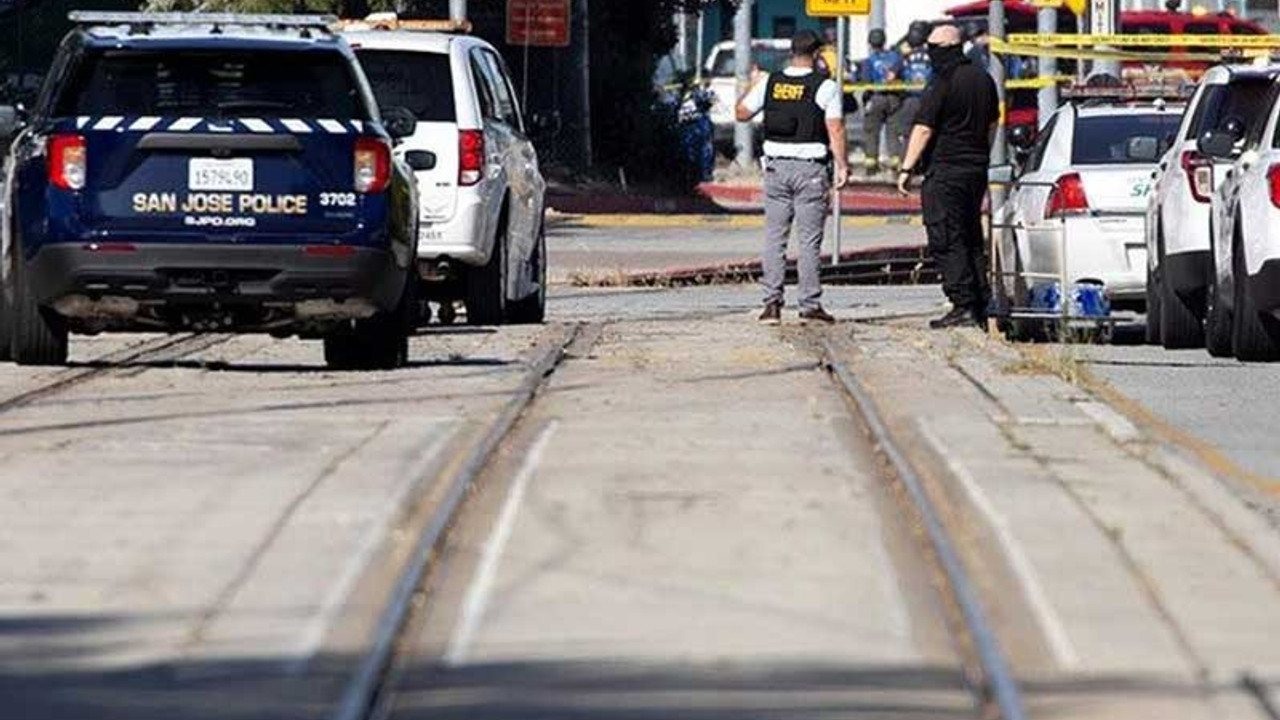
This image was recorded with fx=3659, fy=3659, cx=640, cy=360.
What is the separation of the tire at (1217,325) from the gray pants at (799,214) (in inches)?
111

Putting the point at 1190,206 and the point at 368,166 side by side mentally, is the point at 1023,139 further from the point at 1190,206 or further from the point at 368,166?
the point at 368,166

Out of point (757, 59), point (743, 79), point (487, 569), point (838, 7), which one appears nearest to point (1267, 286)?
point (487, 569)

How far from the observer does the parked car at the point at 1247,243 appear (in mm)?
18219

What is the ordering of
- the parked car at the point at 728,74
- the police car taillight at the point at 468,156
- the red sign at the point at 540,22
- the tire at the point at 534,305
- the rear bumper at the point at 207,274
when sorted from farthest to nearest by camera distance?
the parked car at the point at 728,74, the red sign at the point at 540,22, the tire at the point at 534,305, the police car taillight at the point at 468,156, the rear bumper at the point at 207,274

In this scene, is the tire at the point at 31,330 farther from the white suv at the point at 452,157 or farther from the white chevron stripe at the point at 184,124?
the white suv at the point at 452,157

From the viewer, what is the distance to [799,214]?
21.9m

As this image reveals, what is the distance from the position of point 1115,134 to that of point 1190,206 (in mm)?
2285

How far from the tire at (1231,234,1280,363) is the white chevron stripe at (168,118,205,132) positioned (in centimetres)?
537

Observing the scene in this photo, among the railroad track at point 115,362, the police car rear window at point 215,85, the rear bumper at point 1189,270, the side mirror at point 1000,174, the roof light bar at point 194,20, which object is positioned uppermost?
the roof light bar at point 194,20

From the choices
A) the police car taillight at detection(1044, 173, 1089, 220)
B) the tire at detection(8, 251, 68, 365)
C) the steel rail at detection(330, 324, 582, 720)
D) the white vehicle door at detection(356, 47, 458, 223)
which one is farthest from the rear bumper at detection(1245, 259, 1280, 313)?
Answer: the tire at detection(8, 251, 68, 365)

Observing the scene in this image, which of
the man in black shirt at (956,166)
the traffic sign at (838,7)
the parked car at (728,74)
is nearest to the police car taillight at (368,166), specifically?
the man in black shirt at (956,166)

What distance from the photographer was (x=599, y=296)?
27.4 metres

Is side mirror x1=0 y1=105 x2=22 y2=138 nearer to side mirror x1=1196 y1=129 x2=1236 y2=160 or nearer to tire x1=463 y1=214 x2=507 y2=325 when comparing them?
tire x1=463 y1=214 x2=507 y2=325

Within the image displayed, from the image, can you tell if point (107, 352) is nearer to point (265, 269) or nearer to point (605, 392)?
point (265, 269)
